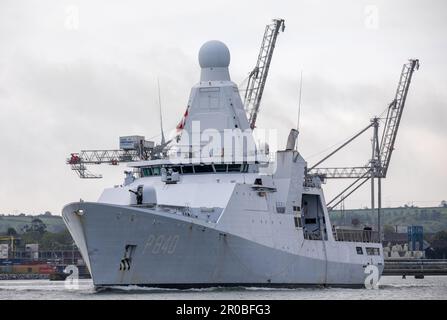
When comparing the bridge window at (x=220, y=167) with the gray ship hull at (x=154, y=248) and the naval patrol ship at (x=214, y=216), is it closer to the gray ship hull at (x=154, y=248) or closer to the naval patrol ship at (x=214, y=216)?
the naval patrol ship at (x=214, y=216)

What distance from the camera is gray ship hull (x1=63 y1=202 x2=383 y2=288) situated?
4866 cm

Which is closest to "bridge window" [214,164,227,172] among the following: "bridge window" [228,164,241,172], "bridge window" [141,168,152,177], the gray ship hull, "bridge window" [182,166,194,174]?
A: "bridge window" [228,164,241,172]

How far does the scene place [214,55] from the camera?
5956 centimetres

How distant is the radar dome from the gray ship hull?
12285 mm

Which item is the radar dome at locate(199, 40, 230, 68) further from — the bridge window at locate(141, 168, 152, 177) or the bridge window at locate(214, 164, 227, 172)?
the bridge window at locate(141, 168, 152, 177)

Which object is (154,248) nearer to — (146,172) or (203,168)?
(203,168)

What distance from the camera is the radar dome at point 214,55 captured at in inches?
2345

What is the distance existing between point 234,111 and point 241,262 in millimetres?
10538

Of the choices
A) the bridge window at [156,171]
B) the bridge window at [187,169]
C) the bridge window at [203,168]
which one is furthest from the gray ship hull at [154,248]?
the bridge window at [156,171]

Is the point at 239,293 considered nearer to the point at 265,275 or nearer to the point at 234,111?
the point at 265,275

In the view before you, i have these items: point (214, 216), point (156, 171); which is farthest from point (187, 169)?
point (214, 216)

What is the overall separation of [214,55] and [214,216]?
1156 cm

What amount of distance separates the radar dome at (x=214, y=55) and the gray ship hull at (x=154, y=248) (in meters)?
12.3
